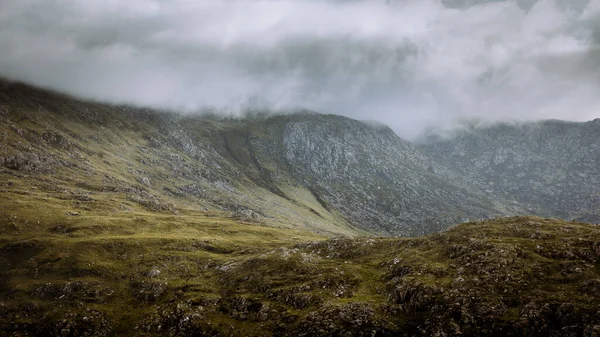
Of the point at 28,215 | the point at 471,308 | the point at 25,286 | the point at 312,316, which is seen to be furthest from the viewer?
the point at 28,215

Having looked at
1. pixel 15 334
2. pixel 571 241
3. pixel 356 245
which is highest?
pixel 571 241

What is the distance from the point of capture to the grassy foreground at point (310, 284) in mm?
46969

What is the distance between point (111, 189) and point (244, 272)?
476ft

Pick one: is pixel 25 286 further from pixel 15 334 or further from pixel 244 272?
pixel 244 272

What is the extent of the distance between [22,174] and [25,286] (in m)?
127

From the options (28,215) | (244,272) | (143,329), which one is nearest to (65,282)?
(143,329)

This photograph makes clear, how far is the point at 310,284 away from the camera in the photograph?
64.7m

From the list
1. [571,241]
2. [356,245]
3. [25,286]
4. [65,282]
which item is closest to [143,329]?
[65,282]

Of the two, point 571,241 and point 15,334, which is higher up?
point 571,241

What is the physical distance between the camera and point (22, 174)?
172500 mm

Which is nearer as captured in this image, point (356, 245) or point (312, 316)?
point (312, 316)

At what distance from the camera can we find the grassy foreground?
46969 mm

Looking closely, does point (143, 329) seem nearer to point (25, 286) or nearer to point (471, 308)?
point (25, 286)

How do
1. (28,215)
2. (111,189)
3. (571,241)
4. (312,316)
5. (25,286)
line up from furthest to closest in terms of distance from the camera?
(111,189) < (28,215) < (25,286) < (571,241) < (312,316)
